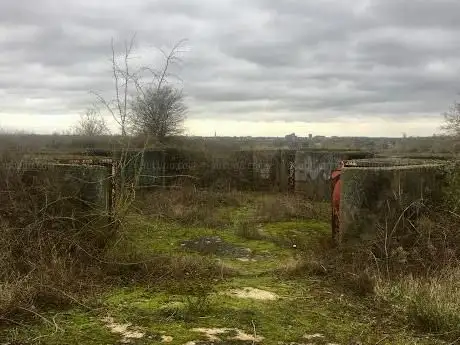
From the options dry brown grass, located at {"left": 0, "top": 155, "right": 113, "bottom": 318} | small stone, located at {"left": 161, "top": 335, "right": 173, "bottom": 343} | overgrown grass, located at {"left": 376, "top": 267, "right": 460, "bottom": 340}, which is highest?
dry brown grass, located at {"left": 0, "top": 155, "right": 113, "bottom": 318}

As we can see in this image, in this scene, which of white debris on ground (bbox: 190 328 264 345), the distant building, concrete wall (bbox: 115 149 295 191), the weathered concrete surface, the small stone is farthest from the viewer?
the distant building

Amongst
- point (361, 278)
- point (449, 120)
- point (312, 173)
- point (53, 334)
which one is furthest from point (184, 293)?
point (449, 120)

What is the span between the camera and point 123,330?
4.51 meters

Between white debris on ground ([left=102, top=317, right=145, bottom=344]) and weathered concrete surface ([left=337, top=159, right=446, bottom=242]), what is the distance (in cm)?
412

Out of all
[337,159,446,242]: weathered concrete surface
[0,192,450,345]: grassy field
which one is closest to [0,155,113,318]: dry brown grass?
[0,192,450,345]: grassy field

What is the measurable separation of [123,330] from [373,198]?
452 cm

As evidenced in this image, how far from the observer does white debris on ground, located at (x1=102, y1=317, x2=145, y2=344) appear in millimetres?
4336

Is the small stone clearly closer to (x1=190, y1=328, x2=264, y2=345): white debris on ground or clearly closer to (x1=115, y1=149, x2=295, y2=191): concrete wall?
A: (x1=190, y1=328, x2=264, y2=345): white debris on ground

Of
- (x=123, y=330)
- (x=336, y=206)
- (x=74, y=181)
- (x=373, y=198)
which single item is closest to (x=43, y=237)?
(x=74, y=181)

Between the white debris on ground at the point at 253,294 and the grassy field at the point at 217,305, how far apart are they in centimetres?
1

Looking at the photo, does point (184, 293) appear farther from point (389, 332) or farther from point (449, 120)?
point (449, 120)

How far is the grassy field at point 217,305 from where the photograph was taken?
441cm

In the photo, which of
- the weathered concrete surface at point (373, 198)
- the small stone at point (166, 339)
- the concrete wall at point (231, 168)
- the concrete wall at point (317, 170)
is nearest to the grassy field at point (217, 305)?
the small stone at point (166, 339)

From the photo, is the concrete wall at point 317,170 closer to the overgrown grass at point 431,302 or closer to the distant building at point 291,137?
the overgrown grass at point 431,302
